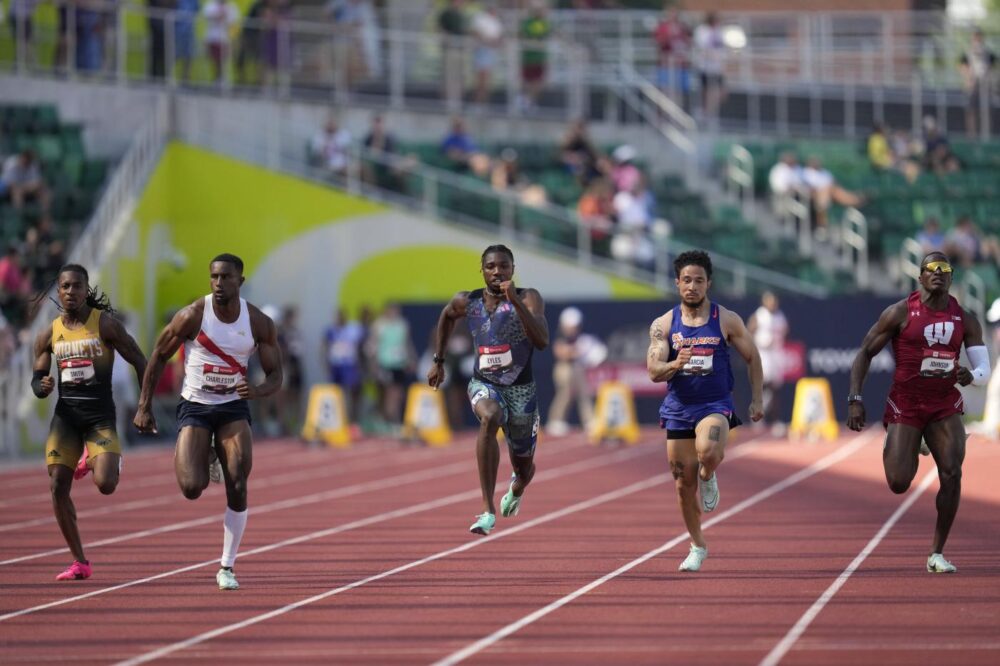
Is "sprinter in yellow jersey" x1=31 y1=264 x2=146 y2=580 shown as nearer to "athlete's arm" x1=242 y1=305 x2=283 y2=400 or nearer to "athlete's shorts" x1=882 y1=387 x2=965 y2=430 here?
"athlete's arm" x1=242 y1=305 x2=283 y2=400

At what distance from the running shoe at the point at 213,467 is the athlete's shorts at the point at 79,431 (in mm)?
834

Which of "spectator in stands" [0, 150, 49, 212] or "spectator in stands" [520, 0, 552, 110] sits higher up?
"spectator in stands" [520, 0, 552, 110]

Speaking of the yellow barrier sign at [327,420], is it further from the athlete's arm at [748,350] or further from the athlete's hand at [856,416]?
the athlete's hand at [856,416]

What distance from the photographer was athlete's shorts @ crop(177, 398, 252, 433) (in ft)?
36.8

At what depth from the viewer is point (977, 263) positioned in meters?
29.3

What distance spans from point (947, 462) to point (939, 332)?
0.84 m

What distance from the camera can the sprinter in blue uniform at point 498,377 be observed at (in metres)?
12.4

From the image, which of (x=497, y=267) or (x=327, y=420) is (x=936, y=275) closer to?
(x=497, y=267)

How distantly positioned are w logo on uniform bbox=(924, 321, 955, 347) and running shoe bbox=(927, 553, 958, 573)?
4.47ft

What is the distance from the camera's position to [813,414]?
25.8m

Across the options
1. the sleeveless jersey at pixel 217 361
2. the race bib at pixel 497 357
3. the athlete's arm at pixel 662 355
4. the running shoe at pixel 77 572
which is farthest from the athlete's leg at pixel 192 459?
the athlete's arm at pixel 662 355

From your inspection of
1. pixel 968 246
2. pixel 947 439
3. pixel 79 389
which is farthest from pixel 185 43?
pixel 947 439

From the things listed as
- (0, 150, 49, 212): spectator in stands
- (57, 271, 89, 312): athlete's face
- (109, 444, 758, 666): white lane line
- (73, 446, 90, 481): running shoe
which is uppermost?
(0, 150, 49, 212): spectator in stands

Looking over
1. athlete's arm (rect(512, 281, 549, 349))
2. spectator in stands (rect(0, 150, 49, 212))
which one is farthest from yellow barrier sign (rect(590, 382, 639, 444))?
athlete's arm (rect(512, 281, 549, 349))
